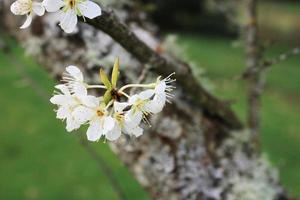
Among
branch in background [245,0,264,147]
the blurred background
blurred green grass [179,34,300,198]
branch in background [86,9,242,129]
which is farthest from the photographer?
blurred green grass [179,34,300,198]

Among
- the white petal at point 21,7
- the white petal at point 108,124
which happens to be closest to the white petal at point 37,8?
the white petal at point 21,7

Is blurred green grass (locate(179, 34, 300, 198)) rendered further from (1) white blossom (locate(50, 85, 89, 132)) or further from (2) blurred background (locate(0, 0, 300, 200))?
(1) white blossom (locate(50, 85, 89, 132))

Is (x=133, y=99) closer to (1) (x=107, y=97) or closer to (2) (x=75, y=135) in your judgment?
(1) (x=107, y=97)

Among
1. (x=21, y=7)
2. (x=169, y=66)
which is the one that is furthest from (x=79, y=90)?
(x=169, y=66)

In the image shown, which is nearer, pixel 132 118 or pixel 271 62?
pixel 132 118

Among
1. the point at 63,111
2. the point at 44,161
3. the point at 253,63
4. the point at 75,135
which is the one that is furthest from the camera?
the point at 44,161

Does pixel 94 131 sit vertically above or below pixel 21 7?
below

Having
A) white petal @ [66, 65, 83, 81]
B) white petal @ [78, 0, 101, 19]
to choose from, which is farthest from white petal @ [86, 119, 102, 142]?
white petal @ [78, 0, 101, 19]
